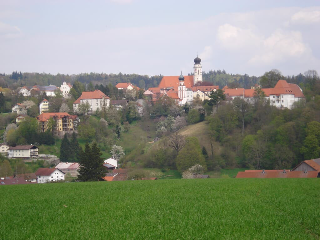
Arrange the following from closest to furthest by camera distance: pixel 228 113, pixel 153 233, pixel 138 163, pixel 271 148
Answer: pixel 153 233
pixel 271 148
pixel 138 163
pixel 228 113

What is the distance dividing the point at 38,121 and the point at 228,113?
105 ft

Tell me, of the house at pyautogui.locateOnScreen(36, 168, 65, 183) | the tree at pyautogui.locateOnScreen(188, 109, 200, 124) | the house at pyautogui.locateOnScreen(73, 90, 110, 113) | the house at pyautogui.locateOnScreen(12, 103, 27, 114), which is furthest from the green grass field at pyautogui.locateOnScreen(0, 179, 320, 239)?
the house at pyautogui.locateOnScreen(12, 103, 27, 114)

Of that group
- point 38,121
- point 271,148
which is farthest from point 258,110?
point 38,121

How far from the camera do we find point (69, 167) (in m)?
59.2

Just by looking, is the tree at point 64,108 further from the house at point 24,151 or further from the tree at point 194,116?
the tree at point 194,116

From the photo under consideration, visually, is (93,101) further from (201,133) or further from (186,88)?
(201,133)

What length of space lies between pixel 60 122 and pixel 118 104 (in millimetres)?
13356

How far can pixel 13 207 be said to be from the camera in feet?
51.5

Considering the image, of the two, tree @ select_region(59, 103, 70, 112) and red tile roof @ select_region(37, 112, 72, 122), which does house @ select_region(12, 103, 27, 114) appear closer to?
tree @ select_region(59, 103, 70, 112)

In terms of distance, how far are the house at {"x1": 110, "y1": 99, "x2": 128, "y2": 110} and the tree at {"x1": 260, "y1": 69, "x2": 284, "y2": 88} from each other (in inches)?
→ 1054

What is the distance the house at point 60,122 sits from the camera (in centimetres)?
7412

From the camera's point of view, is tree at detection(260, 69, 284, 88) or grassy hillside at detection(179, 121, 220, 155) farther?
tree at detection(260, 69, 284, 88)

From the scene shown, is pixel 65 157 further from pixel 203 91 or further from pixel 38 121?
pixel 203 91

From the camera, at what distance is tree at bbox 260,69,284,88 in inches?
3219
